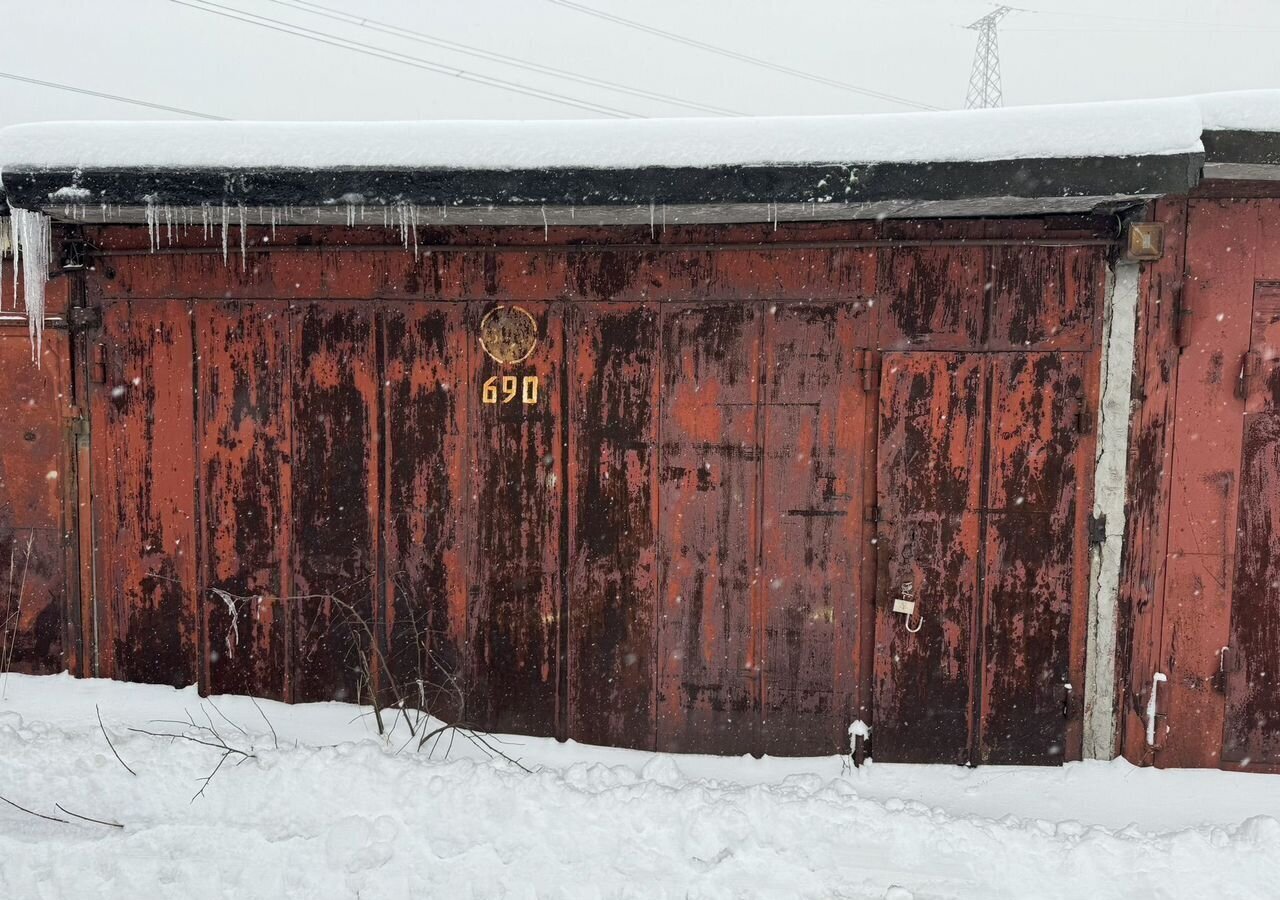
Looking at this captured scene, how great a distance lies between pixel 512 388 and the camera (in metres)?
4.17

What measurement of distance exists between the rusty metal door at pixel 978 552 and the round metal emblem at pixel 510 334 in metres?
1.92

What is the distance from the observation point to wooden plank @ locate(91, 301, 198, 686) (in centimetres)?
435

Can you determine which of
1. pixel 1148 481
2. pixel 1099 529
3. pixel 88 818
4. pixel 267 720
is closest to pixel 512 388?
pixel 267 720

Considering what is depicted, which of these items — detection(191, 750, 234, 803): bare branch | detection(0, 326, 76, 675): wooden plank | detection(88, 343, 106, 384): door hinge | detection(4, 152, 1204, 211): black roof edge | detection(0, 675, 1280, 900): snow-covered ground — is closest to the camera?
detection(0, 675, 1280, 900): snow-covered ground

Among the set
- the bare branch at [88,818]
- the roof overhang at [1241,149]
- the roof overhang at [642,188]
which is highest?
the roof overhang at [1241,149]

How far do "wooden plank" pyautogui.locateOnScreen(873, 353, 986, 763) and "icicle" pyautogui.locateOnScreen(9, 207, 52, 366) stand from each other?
4577 mm

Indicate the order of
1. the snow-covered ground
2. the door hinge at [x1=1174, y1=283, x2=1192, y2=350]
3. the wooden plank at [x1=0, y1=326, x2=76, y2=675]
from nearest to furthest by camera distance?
1. the snow-covered ground
2. the door hinge at [x1=1174, y1=283, x2=1192, y2=350]
3. the wooden plank at [x1=0, y1=326, x2=76, y2=675]

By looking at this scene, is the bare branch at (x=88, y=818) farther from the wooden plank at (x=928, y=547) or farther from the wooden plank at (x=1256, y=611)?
the wooden plank at (x=1256, y=611)

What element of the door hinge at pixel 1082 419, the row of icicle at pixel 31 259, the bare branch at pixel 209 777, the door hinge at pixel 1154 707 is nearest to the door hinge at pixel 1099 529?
the door hinge at pixel 1082 419

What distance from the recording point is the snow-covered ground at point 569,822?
9.87 ft

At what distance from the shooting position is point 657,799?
11.5ft

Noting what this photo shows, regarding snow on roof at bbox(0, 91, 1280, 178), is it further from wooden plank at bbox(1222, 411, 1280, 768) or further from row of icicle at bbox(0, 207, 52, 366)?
wooden plank at bbox(1222, 411, 1280, 768)

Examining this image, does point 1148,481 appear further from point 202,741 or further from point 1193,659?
point 202,741

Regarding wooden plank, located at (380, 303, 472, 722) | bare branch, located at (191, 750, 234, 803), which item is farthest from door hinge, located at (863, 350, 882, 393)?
bare branch, located at (191, 750, 234, 803)
